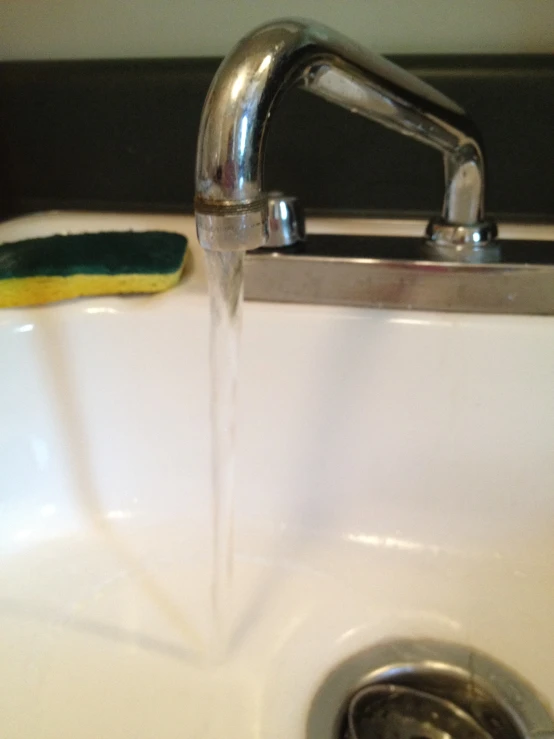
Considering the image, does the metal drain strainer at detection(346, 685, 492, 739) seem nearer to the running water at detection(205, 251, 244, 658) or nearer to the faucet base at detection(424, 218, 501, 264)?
the running water at detection(205, 251, 244, 658)

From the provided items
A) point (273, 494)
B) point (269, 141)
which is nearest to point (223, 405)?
point (273, 494)

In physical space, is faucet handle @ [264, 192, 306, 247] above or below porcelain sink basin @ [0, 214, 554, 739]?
above

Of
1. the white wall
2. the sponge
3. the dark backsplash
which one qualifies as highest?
the white wall

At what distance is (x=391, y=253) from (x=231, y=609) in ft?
0.74

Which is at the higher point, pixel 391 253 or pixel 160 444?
pixel 391 253

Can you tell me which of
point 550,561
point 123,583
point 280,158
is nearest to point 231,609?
point 123,583

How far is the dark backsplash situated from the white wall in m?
0.02

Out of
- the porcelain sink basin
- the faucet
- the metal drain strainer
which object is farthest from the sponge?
the metal drain strainer

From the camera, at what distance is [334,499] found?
41 cm

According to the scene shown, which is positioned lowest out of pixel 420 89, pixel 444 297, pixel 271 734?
pixel 271 734

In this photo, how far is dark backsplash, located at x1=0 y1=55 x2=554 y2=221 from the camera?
421 mm

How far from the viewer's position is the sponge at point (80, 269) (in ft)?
1.27

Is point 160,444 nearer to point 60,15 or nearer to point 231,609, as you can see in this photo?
point 231,609

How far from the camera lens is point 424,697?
32 cm
